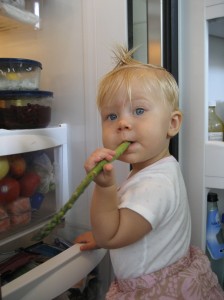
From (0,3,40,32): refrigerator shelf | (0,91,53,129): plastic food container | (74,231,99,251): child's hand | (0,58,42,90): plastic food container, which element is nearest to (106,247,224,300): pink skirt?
(74,231,99,251): child's hand

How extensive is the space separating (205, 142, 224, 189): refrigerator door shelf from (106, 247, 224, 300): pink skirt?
0.26 meters

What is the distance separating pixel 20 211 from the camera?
838 millimetres

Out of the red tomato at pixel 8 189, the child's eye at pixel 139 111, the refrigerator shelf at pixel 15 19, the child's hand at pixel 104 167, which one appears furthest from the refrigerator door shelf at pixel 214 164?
the refrigerator shelf at pixel 15 19

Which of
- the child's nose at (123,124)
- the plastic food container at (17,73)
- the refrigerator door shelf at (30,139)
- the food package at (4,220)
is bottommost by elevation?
the food package at (4,220)

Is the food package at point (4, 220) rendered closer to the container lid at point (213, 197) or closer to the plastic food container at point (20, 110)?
the plastic food container at point (20, 110)

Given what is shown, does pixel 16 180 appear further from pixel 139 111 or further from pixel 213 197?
pixel 213 197

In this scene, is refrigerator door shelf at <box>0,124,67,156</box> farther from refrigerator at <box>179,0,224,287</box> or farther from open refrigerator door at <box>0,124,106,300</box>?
refrigerator at <box>179,0,224,287</box>

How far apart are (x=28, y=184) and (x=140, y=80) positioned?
1.42 feet

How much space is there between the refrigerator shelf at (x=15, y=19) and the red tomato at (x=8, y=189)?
0.45 metres

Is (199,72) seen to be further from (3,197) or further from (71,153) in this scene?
(3,197)

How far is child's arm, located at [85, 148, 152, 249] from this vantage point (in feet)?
1.94

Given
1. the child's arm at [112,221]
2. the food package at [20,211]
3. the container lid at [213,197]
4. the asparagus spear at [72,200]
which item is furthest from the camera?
the container lid at [213,197]

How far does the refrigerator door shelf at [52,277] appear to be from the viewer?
24.6 inches

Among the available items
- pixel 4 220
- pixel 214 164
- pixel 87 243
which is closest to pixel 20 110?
pixel 4 220
